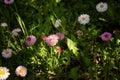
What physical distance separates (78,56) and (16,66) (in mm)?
578

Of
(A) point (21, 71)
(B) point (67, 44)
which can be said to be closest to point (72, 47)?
(B) point (67, 44)

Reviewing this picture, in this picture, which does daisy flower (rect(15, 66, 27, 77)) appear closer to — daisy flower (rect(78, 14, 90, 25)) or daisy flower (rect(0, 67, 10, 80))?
daisy flower (rect(0, 67, 10, 80))

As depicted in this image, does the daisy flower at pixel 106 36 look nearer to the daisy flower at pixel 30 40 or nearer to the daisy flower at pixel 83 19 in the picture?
the daisy flower at pixel 83 19

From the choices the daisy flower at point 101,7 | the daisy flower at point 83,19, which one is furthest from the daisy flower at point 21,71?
the daisy flower at point 101,7

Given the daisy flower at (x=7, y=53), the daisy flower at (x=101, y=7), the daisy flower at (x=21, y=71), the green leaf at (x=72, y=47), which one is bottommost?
the daisy flower at (x=21, y=71)

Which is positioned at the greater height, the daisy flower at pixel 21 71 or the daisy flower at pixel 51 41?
the daisy flower at pixel 51 41

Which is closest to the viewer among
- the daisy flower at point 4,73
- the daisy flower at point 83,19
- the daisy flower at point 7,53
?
the daisy flower at point 4,73

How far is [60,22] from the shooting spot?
8.93 feet

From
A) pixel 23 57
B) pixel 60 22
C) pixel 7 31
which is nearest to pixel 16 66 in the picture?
pixel 23 57

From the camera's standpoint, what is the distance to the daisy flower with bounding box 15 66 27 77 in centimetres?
245

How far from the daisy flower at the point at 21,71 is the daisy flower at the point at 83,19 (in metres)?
0.71

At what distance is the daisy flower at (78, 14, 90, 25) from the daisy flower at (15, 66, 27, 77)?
707 millimetres

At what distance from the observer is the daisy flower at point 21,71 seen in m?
2.45

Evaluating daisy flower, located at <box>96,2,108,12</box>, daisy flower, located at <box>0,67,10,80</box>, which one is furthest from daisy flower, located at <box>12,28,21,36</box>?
daisy flower, located at <box>96,2,108,12</box>
